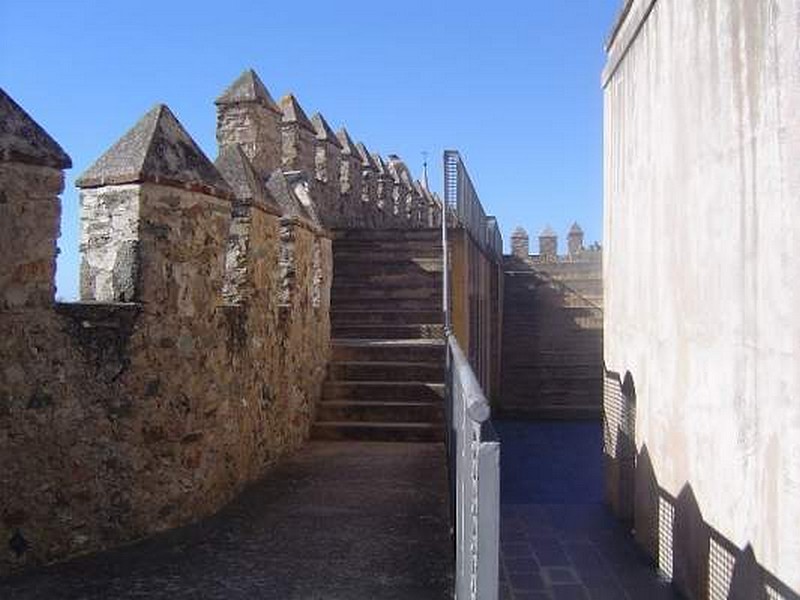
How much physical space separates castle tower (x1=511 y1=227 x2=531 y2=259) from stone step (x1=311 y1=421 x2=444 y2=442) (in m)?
20.3

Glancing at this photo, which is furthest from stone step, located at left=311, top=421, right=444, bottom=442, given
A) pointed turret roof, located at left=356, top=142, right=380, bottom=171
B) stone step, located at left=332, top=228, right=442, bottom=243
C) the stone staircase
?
pointed turret roof, located at left=356, top=142, right=380, bottom=171

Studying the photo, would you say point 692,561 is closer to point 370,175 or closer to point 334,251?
point 334,251

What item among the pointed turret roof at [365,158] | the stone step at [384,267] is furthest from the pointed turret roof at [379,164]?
the stone step at [384,267]

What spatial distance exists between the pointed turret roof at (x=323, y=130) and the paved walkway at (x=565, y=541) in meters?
6.42

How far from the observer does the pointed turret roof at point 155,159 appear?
5.04m

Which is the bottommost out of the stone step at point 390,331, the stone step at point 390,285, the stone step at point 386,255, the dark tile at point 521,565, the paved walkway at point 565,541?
the paved walkway at point 565,541

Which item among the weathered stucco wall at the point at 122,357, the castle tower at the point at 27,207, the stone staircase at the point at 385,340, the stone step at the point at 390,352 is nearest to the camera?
the castle tower at the point at 27,207

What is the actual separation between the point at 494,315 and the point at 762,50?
1838cm

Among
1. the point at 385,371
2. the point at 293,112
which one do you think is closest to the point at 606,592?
the point at 385,371

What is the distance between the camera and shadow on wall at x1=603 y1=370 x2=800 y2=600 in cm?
489

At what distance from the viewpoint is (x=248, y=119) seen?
1077 cm

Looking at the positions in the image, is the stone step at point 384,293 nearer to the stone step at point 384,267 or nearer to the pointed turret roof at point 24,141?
the stone step at point 384,267

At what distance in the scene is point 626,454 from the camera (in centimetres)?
884

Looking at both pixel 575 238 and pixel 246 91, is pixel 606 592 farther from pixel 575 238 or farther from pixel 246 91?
pixel 575 238
